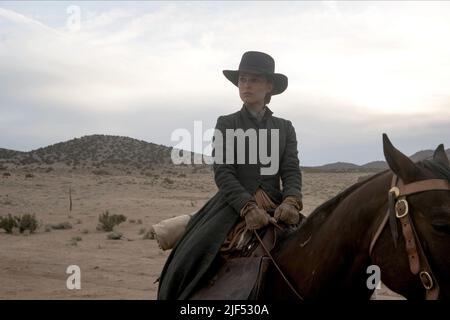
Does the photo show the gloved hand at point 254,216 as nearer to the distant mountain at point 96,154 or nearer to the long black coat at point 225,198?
the long black coat at point 225,198

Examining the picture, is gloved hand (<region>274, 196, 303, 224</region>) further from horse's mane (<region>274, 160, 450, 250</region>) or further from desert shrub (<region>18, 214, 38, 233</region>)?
desert shrub (<region>18, 214, 38, 233</region>)

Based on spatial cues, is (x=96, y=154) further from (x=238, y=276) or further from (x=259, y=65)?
(x=238, y=276)

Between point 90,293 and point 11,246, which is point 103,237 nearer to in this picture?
point 11,246

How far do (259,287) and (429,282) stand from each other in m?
1.22

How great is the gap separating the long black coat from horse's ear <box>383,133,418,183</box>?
1.30 metres

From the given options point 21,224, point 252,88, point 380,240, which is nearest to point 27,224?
point 21,224

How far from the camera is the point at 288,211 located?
3574mm

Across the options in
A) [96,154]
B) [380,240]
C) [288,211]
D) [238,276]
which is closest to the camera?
[380,240]

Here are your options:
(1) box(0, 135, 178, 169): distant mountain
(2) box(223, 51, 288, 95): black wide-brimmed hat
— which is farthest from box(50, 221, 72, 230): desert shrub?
(1) box(0, 135, 178, 169): distant mountain

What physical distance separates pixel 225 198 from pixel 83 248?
11.8m

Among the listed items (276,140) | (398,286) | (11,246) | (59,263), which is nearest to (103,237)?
(11,246)

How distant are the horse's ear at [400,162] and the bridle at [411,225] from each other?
0.15 feet

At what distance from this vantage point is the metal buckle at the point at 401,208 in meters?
2.36

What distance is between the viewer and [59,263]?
12.3 metres
